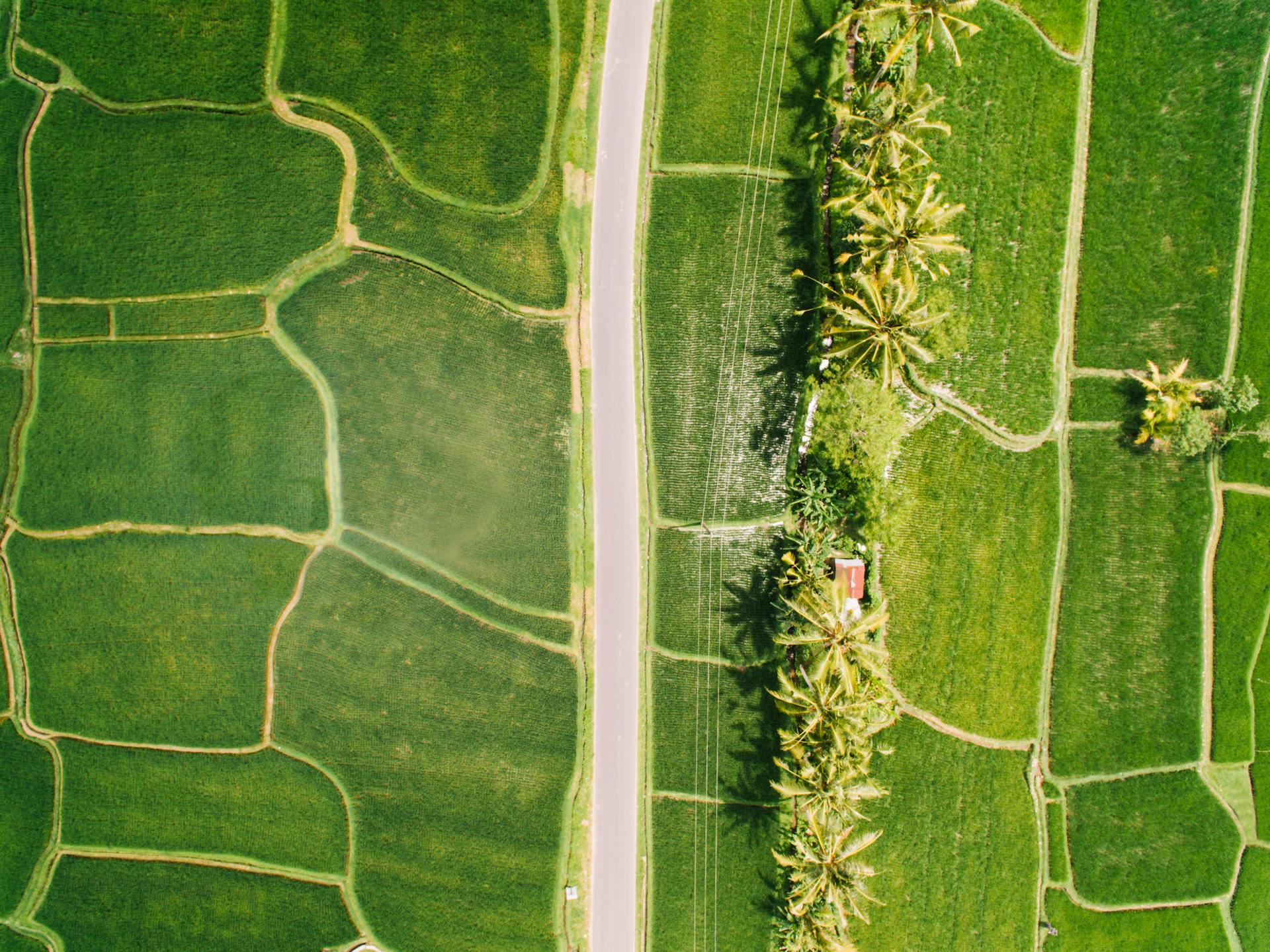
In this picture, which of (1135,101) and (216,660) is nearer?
(1135,101)

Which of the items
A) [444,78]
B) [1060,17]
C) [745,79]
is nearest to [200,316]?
[444,78]

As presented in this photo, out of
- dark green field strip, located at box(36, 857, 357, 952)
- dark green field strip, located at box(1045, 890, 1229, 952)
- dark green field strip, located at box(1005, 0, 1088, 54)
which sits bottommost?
dark green field strip, located at box(36, 857, 357, 952)

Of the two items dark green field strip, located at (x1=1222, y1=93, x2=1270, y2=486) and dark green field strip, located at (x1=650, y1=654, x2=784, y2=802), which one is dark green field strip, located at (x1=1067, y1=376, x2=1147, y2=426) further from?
dark green field strip, located at (x1=650, y1=654, x2=784, y2=802)

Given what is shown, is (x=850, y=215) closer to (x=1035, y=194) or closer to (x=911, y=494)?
(x=1035, y=194)

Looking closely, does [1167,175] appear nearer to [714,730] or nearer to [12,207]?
[714,730]

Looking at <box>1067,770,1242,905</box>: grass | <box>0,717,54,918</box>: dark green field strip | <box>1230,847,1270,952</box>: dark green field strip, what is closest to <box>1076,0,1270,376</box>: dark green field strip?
<box>1067,770,1242,905</box>: grass

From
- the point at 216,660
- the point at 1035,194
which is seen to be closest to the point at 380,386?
the point at 216,660
